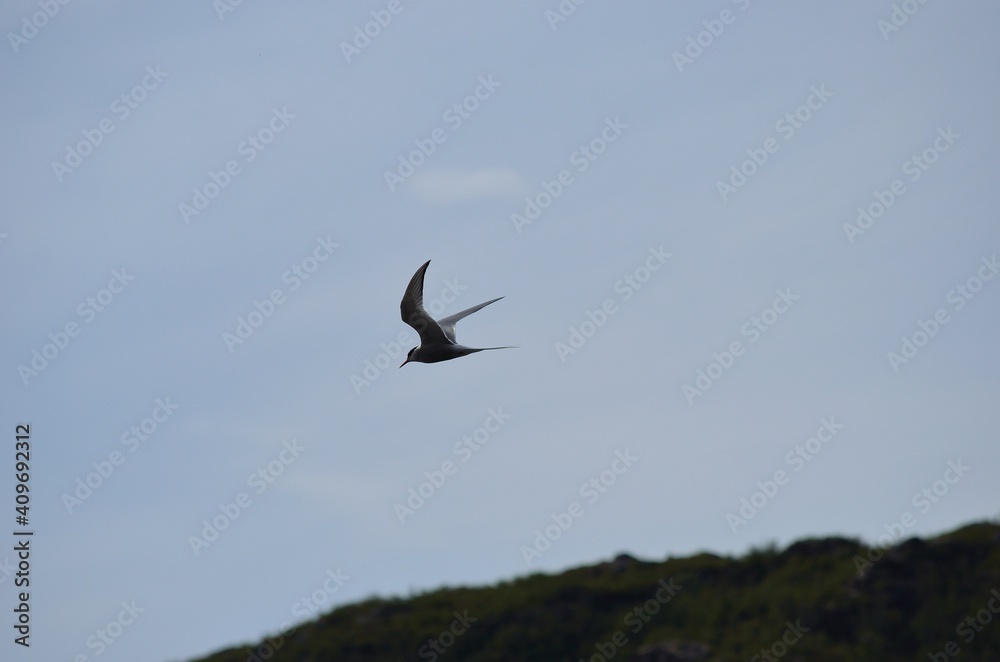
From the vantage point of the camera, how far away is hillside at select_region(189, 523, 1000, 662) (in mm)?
34863

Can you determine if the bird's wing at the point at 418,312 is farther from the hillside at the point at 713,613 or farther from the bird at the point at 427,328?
the hillside at the point at 713,613

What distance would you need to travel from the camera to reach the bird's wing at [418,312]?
24.4 metres

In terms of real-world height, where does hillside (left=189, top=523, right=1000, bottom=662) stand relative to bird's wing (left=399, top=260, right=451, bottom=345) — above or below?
below

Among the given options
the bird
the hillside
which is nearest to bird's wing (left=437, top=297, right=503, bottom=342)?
the bird

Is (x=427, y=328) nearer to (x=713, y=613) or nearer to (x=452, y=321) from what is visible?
(x=452, y=321)

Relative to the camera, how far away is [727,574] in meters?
40.0

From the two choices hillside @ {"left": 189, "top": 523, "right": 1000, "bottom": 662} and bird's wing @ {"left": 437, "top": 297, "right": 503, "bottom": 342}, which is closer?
bird's wing @ {"left": 437, "top": 297, "right": 503, "bottom": 342}

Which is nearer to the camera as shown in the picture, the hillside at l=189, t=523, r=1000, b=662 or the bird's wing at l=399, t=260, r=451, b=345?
the bird's wing at l=399, t=260, r=451, b=345

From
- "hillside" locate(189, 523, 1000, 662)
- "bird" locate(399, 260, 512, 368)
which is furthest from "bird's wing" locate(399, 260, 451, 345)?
"hillside" locate(189, 523, 1000, 662)

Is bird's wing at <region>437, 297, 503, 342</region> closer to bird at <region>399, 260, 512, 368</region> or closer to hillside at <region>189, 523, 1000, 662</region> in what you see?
bird at <region>399, 260, 512, 368</region>

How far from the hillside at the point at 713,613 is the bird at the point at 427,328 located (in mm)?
14985

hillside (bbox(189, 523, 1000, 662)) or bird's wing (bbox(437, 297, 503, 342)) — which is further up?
bird's wing (bbox(437, 297, 503, 342))

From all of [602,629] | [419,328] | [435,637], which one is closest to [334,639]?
[435,637]

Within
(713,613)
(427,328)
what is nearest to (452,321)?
(427,328)
